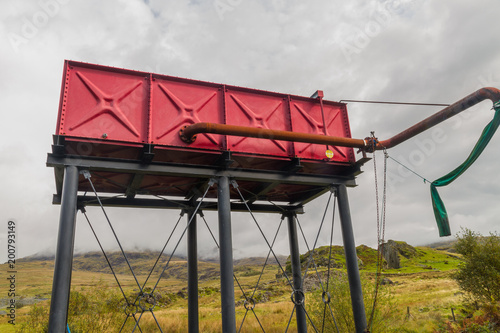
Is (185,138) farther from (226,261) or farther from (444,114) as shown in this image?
(444,114)

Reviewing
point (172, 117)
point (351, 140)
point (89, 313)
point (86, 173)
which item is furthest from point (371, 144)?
point (89, 313)

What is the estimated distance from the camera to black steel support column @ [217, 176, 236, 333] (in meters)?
9.58

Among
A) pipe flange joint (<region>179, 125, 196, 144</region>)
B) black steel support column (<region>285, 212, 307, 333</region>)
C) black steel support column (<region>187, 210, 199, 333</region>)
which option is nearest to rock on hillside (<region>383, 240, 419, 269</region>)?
black steel support column (<region>285, 212, 307, 333</region>)

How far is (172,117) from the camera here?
1108cm

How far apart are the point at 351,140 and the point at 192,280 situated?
8.89 metres

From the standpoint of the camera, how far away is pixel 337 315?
18.5m

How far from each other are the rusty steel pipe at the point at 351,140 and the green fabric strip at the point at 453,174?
65 cm

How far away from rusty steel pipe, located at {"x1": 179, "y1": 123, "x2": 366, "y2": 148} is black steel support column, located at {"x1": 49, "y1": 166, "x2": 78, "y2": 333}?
360 cm

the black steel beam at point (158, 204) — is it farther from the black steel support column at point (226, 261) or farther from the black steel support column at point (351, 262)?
the black steel support column at point (351, 262)

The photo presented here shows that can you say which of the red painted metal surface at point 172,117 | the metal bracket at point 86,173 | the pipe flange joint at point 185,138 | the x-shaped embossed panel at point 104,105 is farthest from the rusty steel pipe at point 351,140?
the metal bracket at point 86,173

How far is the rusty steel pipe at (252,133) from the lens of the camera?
10.3 meters

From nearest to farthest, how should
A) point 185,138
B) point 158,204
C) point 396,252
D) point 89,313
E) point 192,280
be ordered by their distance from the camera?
point 185,138, point 192,280, point 158,204, point 89,313, point 396,252

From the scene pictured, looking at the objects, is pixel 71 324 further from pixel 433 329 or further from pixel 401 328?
pixel 433 329

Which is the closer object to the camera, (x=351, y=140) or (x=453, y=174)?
(x=453, y=174)
